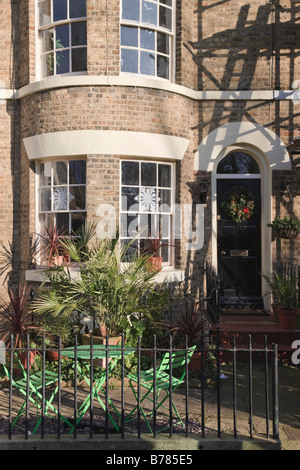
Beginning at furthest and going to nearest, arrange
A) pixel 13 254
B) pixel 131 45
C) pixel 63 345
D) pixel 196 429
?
1. pixel 13 254
2. pixel 131 45
3. pixel 63 345
4. pixel 196 429

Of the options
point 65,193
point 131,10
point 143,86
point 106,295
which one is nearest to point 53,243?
point 65,193

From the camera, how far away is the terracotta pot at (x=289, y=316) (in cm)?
711

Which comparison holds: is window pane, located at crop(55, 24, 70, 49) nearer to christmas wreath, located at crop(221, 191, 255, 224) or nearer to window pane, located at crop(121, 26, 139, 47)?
window pane, located at crop(121, 26, 139, 47)

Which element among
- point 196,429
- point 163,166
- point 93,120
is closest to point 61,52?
point 93,120

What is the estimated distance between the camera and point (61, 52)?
8.17 metres

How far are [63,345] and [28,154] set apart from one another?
3704mm

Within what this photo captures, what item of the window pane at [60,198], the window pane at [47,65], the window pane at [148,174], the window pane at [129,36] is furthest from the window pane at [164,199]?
the window pane at [47,65]

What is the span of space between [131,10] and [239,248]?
5019 millimetres

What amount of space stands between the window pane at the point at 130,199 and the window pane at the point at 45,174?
1.48 metres

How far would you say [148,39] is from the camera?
324 inches

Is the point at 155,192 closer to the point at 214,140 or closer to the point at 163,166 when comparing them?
the point at 163,166

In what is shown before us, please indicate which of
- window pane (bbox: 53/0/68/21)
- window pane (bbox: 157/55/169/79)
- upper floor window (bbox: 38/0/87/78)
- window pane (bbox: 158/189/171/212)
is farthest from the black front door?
window pane (bbox: 53/0/68/21)

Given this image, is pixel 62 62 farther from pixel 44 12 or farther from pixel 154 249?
pixel 154 249

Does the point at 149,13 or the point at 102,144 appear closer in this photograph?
the point at 102,144
